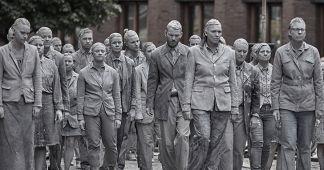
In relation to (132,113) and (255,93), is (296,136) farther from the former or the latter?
(132,113)

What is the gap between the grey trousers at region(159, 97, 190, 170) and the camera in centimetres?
1338

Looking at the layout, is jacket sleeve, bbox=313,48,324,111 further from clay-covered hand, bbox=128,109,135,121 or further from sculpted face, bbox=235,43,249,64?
clay-covered hand, bbox=128,109,135,121

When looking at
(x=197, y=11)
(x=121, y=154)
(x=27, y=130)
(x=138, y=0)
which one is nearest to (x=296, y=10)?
(x=197, y=11)

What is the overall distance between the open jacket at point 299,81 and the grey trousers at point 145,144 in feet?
8.40

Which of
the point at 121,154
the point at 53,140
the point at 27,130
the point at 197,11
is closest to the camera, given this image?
the point at 27,130

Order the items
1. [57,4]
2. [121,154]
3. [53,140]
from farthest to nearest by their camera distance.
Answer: [57,4]
[121,154]
[53,140]

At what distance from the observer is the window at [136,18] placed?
105ft

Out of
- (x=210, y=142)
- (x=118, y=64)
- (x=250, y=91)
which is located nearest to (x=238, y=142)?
(x=250, y=91)

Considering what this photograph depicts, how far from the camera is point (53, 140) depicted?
14.4m

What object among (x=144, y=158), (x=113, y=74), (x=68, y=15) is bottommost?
(x=144, y=158)

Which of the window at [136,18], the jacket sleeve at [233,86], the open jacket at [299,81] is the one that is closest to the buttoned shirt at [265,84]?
the open jacket at [299,81]

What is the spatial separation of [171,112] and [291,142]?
1.79 m

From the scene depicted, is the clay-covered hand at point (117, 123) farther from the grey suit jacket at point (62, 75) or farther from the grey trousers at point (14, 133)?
the grey trousers at point (14, 133)

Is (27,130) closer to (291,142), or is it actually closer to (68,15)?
(291,142)
